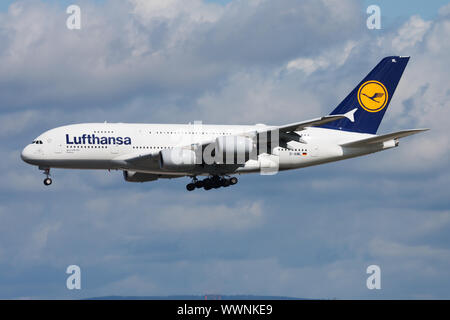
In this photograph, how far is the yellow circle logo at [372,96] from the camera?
259ft

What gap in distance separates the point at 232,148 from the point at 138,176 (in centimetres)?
1344

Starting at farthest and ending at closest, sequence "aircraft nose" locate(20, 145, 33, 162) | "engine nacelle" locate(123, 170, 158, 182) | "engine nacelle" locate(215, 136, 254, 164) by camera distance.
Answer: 1. "engine nacelle" locate(123, 170, 158, 182)
2. "aircraft nose" locate(20, 145, 33, 162)
3. "engine nacelle" locate(215, 136, 254, 164)

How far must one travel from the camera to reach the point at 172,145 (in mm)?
69188

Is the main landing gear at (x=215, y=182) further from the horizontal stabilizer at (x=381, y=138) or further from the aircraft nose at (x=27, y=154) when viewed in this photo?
the aircraft nose at (x=27, y=154)

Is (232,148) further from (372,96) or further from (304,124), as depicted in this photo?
(372,96)

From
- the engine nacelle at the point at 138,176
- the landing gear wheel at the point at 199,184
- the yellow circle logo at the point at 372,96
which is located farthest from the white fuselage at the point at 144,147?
the yellow circle logo at the point at 372,96

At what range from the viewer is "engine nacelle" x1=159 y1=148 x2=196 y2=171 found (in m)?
66.6

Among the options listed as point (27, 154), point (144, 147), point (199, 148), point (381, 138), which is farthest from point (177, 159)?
point (381, 138)

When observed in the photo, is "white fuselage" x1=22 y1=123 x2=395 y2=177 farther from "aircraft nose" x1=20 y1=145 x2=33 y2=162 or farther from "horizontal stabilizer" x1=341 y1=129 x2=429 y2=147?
"horizontal stabilizer" x1=341 y1=129 x2=429 y2=147

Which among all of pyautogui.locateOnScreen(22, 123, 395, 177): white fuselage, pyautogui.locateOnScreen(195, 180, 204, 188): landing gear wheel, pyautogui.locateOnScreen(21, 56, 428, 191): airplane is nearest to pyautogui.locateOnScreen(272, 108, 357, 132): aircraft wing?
pyautogui.locateOnScreen(21, 56, 428, 191): airplane

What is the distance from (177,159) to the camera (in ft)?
219

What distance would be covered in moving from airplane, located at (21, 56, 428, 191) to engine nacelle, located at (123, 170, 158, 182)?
60 cm
